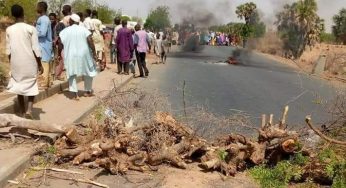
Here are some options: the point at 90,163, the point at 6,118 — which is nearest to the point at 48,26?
the point at 6,118

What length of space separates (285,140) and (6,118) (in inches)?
139

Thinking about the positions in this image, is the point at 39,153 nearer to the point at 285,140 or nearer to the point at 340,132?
the point at 285,140

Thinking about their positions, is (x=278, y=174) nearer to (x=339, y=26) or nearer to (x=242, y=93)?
(x=242, y=93)

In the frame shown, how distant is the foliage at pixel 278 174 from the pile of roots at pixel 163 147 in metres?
0.17

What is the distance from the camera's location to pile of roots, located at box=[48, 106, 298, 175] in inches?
251

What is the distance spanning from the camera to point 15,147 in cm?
674

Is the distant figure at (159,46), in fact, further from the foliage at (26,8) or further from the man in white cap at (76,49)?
the foliage at (26,8)

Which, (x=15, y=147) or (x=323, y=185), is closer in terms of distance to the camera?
(x=323, y=185)

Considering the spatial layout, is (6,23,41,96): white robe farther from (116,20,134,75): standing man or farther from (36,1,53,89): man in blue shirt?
(116,20,134,75): standing man

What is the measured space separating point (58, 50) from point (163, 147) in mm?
6841

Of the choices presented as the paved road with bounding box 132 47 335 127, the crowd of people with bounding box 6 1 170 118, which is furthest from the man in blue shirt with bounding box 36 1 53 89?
the paved road with bounding box 132 47 335 127

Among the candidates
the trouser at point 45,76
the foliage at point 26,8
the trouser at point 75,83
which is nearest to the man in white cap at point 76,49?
the trouser at point 75,83

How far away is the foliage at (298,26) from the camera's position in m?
37.6

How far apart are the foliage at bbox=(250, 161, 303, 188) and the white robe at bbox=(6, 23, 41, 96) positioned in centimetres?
357
